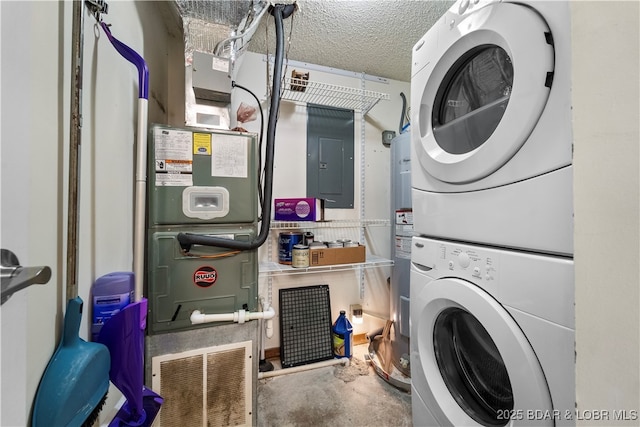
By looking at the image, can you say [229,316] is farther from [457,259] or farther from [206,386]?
[457,259]

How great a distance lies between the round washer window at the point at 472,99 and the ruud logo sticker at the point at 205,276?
3.55 feet

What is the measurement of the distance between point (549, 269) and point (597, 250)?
246mm

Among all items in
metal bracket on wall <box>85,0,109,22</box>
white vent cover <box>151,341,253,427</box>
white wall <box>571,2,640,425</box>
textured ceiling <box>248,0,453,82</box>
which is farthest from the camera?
textured ceiling <box>248,0,453,82</box>

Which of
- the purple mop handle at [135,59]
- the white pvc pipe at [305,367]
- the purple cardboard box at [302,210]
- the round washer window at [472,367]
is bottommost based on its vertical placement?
the white pvc pipe at [305,367]

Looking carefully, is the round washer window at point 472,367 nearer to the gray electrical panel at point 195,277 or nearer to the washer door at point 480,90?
the washer door at point 480,90

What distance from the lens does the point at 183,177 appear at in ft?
3.52

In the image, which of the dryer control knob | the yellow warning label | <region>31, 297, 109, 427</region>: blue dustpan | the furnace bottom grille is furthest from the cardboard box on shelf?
<region>31, 297, 109, 427</region>: blue dustpan

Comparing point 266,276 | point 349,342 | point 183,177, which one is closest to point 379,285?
point 349,342

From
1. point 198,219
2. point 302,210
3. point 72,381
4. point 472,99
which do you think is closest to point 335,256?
point 302,210

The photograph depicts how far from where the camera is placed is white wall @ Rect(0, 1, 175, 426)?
406 mm

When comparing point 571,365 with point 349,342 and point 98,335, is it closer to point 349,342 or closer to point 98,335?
point 98,335

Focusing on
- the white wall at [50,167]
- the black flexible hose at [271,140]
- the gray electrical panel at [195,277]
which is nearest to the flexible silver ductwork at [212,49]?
the black flexible hose at [271,140]

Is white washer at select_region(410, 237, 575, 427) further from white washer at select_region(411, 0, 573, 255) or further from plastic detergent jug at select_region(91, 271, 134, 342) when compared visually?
plastic detergent jug at select_region(91, 271, 134, 342)

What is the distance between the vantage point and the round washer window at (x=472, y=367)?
0.76 meters
